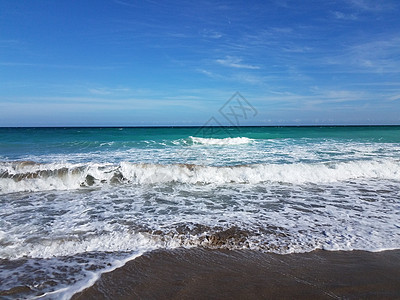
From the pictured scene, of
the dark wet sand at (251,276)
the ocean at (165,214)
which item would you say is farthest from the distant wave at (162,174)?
the dark wet sand at (251,276)

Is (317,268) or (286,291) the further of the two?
(317,268)

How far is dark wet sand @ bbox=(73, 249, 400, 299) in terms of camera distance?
2.95 m

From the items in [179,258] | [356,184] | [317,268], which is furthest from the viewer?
[356,184]

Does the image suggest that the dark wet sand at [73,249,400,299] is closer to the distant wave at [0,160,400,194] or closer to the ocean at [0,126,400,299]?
the ocean at [0,126,400,299]

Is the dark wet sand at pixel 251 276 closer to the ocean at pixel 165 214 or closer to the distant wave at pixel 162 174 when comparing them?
the ocean at pixel 165 214

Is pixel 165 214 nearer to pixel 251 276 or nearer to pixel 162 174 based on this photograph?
pixel 251 276

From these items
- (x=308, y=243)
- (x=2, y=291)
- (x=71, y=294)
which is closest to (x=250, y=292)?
(x=308, y=243)

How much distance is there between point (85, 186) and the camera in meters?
8.87

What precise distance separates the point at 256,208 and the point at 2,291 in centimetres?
481

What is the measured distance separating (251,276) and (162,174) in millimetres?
6698

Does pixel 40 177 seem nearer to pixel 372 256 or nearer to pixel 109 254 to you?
pixel 109 254

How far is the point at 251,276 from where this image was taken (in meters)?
3.32

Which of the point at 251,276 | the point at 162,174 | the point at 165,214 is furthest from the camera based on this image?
the point at 162,174

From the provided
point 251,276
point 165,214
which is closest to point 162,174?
point 165,214
